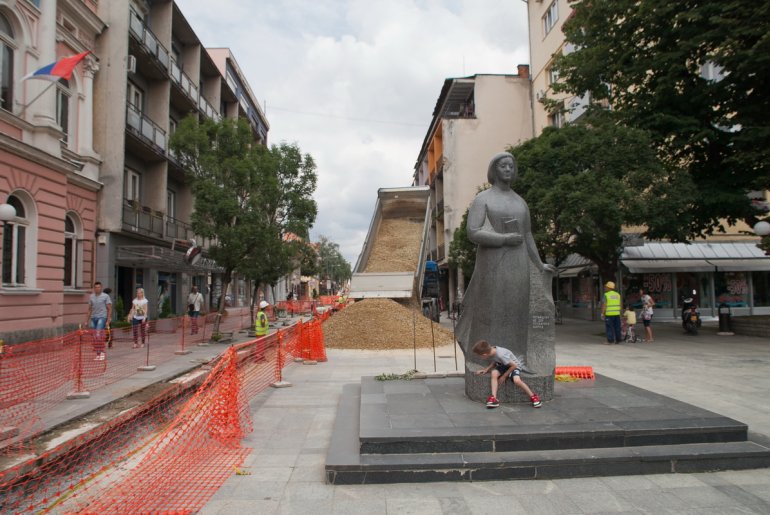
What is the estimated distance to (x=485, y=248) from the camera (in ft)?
21.4

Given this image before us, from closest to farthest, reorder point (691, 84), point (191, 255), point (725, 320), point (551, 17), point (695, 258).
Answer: point (191, 255) → point (691, 84) → point (725, 320) → point (695, 258) → point (551, 17)

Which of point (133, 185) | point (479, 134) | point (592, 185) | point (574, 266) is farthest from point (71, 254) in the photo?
point (479, 134)

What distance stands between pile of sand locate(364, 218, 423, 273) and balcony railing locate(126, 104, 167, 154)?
10.7 meters

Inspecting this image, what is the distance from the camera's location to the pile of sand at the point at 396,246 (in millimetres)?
22031

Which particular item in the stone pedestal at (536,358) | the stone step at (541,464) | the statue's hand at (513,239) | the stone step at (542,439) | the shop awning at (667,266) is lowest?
the stone step at (541,464)

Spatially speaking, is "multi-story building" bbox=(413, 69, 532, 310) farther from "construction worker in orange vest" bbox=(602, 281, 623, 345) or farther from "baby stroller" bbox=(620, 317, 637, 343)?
"construction worker in orange vest" bbox=(602, 281, 623, 345)

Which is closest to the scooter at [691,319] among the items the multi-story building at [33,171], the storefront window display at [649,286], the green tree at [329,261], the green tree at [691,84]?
the green tree at [691,84]

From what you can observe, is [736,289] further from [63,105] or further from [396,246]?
[63,105]

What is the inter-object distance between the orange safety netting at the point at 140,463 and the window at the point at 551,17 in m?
31.6

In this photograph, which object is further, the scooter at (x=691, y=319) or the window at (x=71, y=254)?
the scooter at (x=691, y=319)

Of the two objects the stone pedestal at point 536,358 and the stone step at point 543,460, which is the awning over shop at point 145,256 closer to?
the stone pedestal at point 536,358

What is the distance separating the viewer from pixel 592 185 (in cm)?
1496

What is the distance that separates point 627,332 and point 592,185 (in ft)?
16.6

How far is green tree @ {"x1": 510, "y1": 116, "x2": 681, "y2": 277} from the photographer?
14.7m
